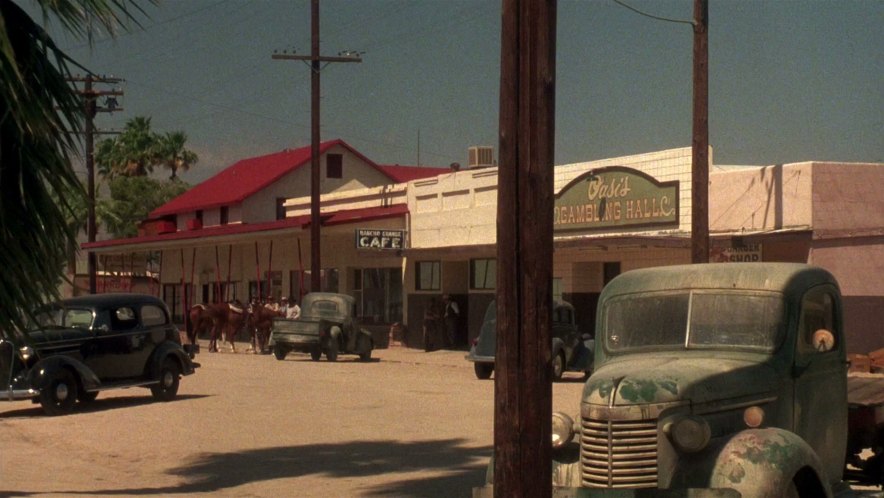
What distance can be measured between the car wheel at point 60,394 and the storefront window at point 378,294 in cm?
2112

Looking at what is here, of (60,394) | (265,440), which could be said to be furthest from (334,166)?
(265,440)

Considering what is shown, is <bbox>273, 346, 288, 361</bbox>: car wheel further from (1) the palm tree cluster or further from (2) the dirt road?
(1) the palm tree cluster

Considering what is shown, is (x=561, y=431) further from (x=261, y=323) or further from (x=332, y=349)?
(x=261, y=323)

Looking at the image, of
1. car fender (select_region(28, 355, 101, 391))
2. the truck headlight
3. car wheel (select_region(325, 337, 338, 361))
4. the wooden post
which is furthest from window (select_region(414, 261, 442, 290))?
the wooden post

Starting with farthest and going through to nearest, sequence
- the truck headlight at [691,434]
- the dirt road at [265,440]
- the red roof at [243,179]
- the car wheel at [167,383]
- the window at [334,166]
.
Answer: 1. the window at [334,166]
2. the red roof at [243,179]
3. the car wheel at [167,383]
4. the dirt road at [265,440]
5. the truck headlight at [691,434]

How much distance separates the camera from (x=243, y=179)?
60750mm

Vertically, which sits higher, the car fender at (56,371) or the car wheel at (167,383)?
the car fender at (56,371)

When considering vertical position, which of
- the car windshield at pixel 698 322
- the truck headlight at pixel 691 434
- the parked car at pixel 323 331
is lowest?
the parked car at pixel 323 331

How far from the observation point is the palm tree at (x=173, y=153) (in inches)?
3076

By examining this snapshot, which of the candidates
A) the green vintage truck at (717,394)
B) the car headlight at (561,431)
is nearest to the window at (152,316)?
the green vintage truck at (717,394)

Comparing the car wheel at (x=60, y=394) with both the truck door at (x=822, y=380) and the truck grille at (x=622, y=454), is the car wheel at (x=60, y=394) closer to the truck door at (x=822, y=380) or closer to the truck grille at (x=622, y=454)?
the truck grille at (x=622, y=454)

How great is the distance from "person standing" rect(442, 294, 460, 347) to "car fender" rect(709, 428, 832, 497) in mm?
29549

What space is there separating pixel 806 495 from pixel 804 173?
19203 mm

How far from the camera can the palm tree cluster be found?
76.7 m
